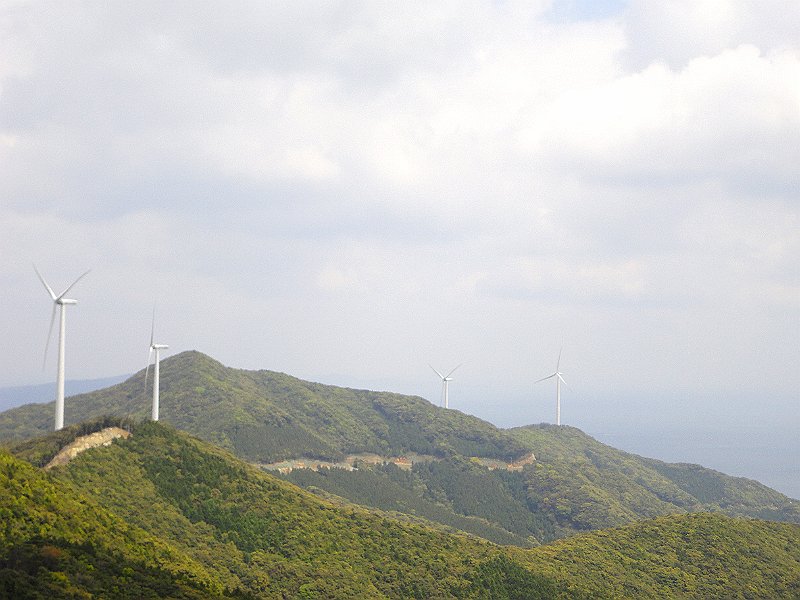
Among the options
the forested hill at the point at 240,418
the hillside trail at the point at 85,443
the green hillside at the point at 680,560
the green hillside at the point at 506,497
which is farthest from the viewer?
the forested hill at the point at 240,418

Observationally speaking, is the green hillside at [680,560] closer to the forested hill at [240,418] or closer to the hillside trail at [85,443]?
the hillside trail at [85,443]

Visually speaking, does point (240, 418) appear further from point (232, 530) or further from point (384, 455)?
point (232, 530)

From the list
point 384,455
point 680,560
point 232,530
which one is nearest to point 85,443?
point 232,530

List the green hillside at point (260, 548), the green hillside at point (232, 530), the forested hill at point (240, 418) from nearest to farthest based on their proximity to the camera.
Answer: the green hillside at point (260, 548), the green hillside at point (232, 530), the forested hill at point (240, 418)

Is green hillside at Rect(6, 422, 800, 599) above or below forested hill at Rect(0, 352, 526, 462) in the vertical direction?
below

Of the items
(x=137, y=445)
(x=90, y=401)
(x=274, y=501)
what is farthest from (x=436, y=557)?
(x=90, y=401)

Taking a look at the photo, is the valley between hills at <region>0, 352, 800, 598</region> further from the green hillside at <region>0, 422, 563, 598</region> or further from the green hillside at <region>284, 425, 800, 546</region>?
the green hillside at <region>284, 425, 800, 546</region>

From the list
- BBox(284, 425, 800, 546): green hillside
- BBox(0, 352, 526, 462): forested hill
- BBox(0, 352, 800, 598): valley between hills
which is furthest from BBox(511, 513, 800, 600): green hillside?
BBox(0, 352, 526, 462): forested hill

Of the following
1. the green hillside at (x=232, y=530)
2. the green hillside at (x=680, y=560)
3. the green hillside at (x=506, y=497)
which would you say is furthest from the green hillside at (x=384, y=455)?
the green hillside at (x=232, y=530)
